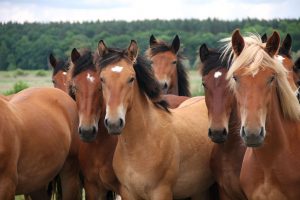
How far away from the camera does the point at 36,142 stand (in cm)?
617

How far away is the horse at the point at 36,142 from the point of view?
18.5 ft

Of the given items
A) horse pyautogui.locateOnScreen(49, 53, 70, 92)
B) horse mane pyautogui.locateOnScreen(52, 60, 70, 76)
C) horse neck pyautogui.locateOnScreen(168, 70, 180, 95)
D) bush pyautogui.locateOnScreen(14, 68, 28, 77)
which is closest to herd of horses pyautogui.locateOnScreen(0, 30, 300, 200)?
horse pyautogui.locateOnScreen(49, 53, 70, 92)

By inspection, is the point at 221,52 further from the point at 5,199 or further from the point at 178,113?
the point at 5,199

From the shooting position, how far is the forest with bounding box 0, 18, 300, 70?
44.0 m

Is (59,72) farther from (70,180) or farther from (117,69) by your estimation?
(117,69)

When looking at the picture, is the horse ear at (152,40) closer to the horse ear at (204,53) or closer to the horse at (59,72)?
the horse at (59,72)

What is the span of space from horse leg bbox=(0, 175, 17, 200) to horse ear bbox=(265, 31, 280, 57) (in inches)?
107

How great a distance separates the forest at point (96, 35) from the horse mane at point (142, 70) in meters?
25.5

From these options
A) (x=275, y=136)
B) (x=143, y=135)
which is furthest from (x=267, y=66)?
(x=143, y=135)

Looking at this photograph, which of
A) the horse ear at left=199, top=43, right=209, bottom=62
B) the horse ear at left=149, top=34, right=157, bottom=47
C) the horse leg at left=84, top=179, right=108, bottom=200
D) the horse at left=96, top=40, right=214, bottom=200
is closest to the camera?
the horse at left=96, top=40, right=214, bottom=200

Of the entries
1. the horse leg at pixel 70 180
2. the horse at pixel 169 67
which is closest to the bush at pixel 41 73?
the horse at pixel 169 67

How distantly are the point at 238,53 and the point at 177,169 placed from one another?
143 cm

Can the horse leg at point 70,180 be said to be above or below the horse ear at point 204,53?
below

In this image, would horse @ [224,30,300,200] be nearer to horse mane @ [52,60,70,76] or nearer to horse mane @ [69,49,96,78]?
Result: horse mane @ [69,49,96,78]
